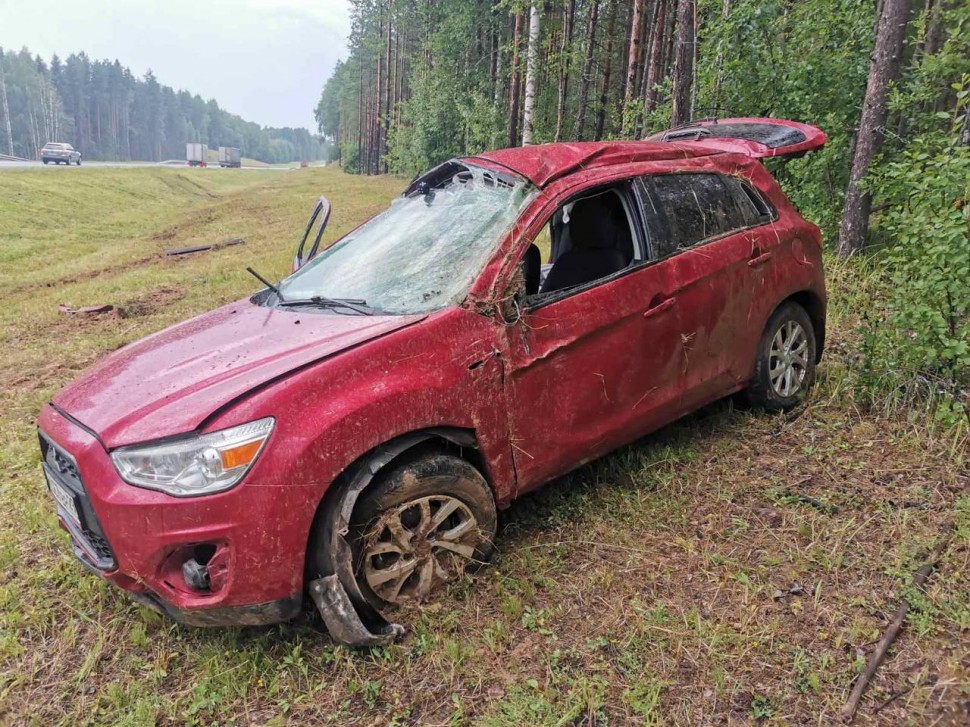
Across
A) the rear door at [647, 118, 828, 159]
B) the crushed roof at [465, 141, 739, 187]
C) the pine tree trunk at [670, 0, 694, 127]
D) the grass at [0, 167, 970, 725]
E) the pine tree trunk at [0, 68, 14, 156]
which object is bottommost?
the grass at [0, 167, 970, 725]

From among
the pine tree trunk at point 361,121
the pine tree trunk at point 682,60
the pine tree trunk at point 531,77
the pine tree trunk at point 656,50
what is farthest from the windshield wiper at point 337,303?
the pine tree trunk at point 361,121

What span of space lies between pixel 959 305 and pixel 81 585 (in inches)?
186

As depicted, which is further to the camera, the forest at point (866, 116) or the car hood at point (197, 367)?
the forest at point (866, 116)

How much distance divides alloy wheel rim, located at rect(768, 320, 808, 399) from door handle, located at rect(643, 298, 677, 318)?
1.07 meters

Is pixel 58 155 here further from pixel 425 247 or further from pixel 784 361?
pixel 784 361

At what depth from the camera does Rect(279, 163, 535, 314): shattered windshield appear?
2924mm

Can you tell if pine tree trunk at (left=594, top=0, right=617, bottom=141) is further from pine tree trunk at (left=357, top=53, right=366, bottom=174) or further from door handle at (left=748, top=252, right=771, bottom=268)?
pine tree trunk at (left=357, top=53, right=366, bottom=174)

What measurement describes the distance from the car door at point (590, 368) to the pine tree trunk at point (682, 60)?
5.92 meters

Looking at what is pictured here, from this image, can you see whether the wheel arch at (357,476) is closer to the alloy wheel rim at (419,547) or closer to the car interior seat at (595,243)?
the alloy wheel rim at (419,547)

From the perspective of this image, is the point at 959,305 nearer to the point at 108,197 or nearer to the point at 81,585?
the point at 81,585

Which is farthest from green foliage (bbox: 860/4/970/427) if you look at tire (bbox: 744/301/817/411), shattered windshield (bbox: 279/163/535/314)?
shattered windshield (bbox: 279/163/535/314)

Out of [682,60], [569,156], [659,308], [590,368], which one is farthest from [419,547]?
[682,60]

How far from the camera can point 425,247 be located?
319 cm

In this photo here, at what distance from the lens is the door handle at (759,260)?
3.80 metres
